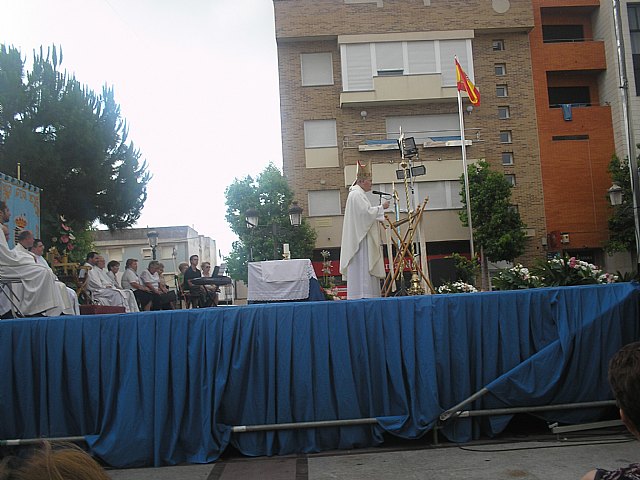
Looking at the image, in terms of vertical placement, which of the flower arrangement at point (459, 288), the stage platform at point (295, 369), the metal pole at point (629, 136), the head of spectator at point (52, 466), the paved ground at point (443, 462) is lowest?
the paved ground at point (443, 462)

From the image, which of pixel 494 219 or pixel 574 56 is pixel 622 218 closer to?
pixel 494 219

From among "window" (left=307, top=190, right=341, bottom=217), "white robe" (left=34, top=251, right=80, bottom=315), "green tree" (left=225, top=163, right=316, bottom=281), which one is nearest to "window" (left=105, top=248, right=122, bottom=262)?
"green tree" (left=225, top=163, right=316, bottom=281)

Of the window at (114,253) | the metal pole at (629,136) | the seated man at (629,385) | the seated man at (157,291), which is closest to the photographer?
the seated man at (629,385)

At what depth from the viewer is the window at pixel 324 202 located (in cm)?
3145

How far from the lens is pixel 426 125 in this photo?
3181 centimetres

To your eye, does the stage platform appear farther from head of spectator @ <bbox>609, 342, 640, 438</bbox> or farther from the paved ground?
head of spectator @ <bbox>609, 342, 640, 438</bbox>

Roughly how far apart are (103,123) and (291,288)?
718 inches

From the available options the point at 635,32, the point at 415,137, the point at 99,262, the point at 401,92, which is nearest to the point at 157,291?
the point at 99,262

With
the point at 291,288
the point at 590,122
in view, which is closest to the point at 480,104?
the point at 590,122

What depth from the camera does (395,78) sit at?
31.3 meters

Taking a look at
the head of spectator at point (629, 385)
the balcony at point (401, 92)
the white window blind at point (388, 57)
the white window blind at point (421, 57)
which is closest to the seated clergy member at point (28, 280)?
the head of spectator at point (629, 385)

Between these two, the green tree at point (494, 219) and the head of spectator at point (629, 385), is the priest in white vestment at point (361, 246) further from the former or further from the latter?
the green tree at point (494, 219)

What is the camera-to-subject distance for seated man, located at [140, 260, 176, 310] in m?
14.4

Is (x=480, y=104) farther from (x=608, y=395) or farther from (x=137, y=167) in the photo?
(x=608, y=395)
